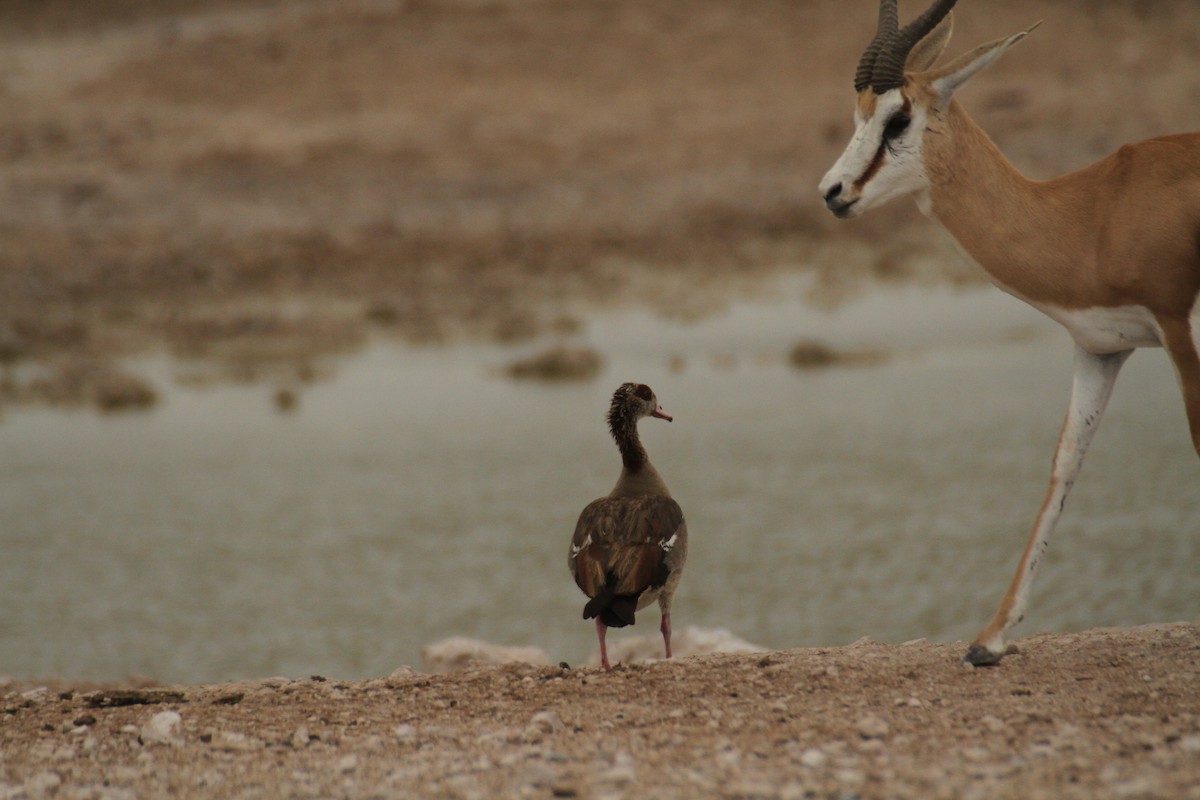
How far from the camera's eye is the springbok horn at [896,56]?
7066 millimetres

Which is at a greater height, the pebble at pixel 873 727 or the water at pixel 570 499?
the water at pixel 570 499

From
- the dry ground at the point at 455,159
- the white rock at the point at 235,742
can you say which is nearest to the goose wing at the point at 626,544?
the white rock at the point at 235,742

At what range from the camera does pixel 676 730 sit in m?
6.34

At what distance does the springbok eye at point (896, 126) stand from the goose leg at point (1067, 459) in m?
1.37

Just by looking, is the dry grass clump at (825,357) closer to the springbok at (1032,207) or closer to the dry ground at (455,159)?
the dry ground at (455,159)

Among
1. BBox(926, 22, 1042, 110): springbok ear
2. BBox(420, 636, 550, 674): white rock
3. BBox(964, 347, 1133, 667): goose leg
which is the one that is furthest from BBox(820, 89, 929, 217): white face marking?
BBox(420, 636, 550, 674): white rock

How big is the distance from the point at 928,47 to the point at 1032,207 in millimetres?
1007

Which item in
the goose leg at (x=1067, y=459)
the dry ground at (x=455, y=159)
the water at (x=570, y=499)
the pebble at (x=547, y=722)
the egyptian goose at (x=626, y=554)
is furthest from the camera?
the dry ground at (x=455, y=159)

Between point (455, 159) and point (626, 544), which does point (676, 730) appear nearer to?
point (626, 544)

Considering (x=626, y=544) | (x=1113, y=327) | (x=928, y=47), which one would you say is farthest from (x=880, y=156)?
(x=626, y=544)

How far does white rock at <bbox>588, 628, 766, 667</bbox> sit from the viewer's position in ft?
34.3

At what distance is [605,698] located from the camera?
23.0 feet

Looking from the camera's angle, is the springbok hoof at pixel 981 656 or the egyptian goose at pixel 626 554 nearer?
the springbok hoof at pixel 981 656

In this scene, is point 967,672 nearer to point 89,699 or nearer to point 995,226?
point 995,226
